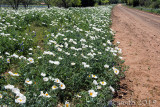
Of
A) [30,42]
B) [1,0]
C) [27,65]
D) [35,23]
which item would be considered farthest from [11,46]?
[1,0]

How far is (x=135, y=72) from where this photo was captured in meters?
4.46

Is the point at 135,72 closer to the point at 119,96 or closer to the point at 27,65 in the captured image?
the point at 119,96

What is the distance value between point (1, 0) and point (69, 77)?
39.4 meters

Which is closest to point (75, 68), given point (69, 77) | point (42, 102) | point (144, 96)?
point (69, 77)

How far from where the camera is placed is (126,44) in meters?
7.30

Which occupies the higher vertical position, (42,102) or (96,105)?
(42,102)

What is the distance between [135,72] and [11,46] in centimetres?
467

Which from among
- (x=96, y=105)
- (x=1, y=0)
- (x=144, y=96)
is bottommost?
(x=144, y=96)

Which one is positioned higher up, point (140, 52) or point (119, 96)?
point (140, 52)

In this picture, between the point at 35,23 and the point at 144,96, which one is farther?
the point at 35,23

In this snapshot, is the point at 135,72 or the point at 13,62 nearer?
the point at 13,62

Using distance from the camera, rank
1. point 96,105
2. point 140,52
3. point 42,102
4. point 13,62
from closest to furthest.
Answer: point 42,102, point 96,105, point 13,62, point 140,52

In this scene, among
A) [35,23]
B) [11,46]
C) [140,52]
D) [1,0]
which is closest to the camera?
[11,46]

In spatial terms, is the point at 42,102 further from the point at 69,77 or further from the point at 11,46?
the point at 11,46
